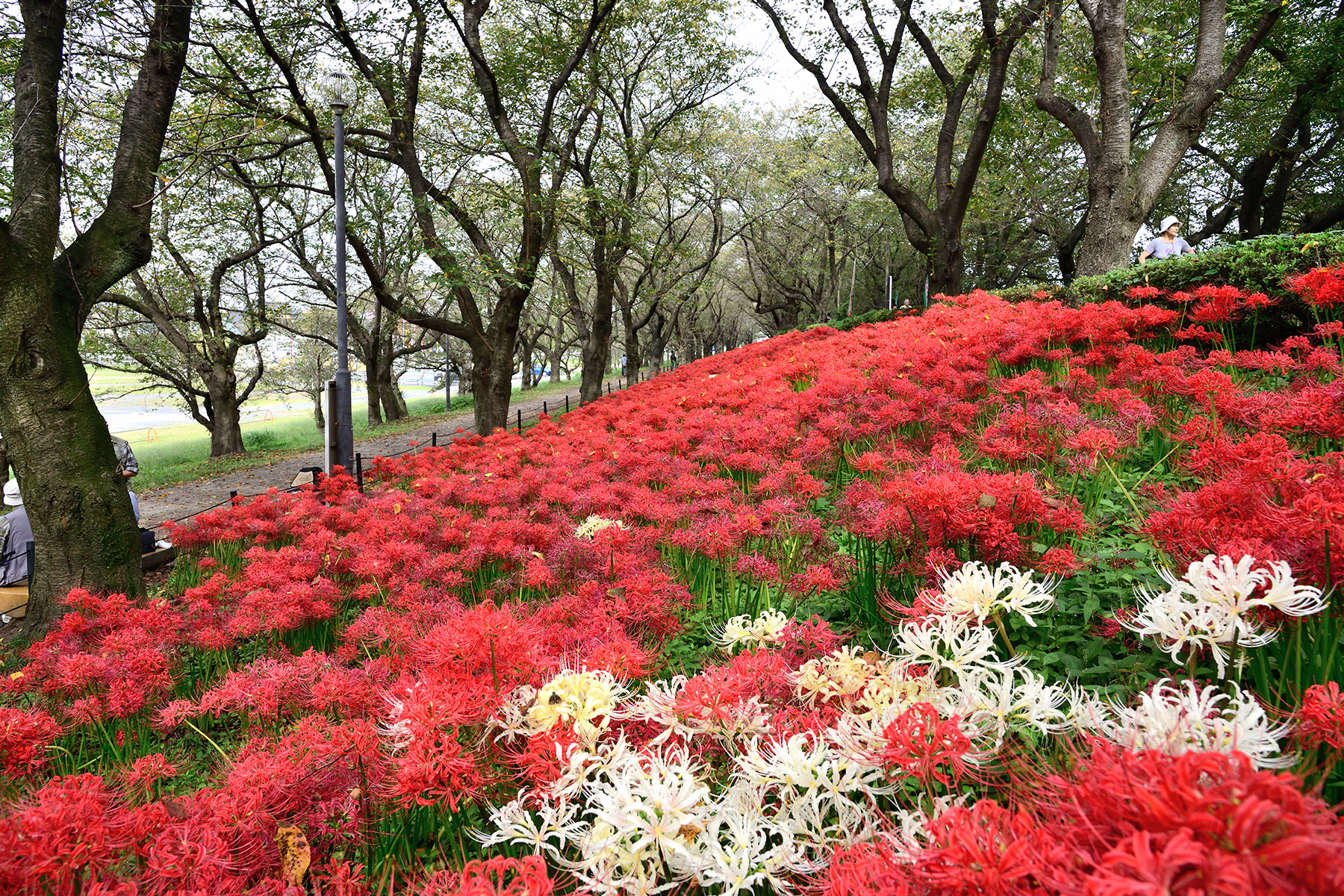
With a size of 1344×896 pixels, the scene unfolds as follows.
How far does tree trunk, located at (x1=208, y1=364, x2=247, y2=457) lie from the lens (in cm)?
1759

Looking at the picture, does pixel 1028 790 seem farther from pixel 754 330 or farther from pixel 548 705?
pixel 754 330

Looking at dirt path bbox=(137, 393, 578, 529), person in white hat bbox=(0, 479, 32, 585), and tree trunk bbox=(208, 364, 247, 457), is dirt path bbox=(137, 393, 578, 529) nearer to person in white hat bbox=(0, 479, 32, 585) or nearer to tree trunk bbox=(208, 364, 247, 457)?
person in white hat bbox=(0, 479, 32, 585)

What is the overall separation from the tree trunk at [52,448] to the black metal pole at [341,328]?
135 inches

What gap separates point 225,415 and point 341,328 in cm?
1367

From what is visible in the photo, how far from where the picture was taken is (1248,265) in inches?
178

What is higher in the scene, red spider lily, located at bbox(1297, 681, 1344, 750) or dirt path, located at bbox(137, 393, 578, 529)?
red spider lily, located at bbox(1297, 681, 1344, 750)

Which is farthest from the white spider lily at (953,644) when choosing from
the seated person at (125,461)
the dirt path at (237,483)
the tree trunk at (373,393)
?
the tree trunk at (373,393)

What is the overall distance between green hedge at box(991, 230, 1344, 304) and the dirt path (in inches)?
374

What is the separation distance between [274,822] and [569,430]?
5.69m

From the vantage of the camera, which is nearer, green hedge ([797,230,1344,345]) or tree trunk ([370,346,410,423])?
green hedge ([797,230,1344,345])

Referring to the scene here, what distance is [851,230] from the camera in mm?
29016

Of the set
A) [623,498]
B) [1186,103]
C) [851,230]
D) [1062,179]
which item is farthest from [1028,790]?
[851,230]

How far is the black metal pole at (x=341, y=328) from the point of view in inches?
320

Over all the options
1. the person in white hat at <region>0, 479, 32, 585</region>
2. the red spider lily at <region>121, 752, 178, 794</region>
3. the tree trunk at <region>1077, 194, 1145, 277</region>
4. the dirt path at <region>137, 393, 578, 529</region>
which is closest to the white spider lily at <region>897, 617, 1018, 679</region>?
the red spider lily at <region>121, 752, 178, 794</region>
